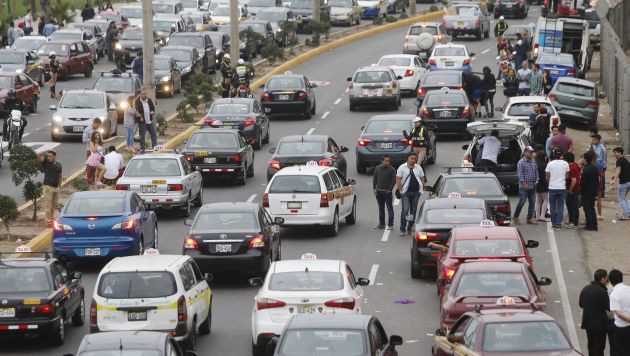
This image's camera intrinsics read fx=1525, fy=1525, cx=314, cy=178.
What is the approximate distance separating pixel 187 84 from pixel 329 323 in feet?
119

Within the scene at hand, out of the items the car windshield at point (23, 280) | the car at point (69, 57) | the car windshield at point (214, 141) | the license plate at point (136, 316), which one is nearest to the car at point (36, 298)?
the car windshield at point (23, 280)

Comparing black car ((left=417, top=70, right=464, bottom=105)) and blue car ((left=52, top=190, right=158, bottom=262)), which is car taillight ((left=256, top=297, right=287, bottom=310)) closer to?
blue car ((left=52, top=190, right=158, bottom=262))

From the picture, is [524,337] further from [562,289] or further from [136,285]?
[562,289]

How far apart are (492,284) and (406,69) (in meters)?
33.7

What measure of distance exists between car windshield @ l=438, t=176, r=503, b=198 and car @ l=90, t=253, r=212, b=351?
971cm

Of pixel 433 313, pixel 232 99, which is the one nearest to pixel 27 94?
pixel 232 99

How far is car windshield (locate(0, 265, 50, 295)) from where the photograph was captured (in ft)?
69.4

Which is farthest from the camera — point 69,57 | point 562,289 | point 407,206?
point 69,57

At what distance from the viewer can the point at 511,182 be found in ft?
112

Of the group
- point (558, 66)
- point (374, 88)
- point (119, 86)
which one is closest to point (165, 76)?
point (119, 86)

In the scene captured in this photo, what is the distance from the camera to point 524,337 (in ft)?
54.9

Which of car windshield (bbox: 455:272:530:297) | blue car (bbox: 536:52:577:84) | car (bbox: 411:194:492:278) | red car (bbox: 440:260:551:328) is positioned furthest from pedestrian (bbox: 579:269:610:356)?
blue car (bbox: 536:52:577:84)

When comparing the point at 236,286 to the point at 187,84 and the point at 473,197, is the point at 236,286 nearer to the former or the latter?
the point at 473,197

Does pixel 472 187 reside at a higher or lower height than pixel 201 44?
higher
